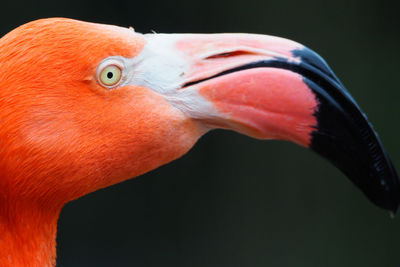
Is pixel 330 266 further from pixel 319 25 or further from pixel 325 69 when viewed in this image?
pixel 325 69

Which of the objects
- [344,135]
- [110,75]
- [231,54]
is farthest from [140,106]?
[344,135]

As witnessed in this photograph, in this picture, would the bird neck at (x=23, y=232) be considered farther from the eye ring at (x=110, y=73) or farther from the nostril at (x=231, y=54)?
the nostril at (x=231, y=54)

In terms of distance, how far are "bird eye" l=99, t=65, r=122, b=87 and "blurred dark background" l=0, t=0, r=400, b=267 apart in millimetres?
3168

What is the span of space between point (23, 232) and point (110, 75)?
60 cm

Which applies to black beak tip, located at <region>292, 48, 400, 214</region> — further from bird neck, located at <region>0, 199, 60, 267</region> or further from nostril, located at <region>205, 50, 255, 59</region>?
bird neck, located at <region>0, 199, 60, 267</region>

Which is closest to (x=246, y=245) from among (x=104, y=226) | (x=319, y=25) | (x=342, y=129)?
(x=104, y=226)

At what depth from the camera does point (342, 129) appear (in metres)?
1.71

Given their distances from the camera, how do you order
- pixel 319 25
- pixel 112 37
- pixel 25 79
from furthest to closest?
pixel 319 25, pixel 112 37, pixel 25 79

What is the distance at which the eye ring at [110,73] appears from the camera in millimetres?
1702

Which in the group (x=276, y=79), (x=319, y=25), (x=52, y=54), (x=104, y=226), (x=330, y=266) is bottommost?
(x=330, y=266)

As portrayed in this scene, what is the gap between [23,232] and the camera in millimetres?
1746

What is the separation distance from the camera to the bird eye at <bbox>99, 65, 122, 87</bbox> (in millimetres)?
1705

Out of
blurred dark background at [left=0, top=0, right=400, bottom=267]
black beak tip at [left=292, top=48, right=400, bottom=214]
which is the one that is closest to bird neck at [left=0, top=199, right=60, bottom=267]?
black beak tip at [left=292, top=48, right=400, bottom=214]

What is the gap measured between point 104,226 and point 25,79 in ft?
11.3
